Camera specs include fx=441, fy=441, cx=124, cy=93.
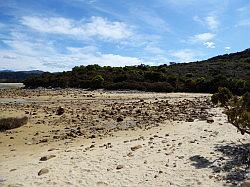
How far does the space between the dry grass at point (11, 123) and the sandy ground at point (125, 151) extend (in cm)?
33

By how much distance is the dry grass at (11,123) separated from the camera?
1741cm

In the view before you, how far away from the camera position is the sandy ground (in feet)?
33.8

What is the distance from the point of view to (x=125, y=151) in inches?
484

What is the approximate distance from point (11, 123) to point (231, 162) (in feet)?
32.5

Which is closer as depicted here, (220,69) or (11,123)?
(11,123)

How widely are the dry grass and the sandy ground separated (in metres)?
0.33

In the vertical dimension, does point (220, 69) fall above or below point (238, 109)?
above

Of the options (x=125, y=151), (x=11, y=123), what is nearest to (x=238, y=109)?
(x=125, y=151)

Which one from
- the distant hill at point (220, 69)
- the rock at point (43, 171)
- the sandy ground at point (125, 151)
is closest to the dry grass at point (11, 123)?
the sandy ground at point (125, 151)

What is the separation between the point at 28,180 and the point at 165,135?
5152 millimetres

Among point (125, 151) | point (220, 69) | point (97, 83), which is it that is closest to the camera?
point (125, 151)

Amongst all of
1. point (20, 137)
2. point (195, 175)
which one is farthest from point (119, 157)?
point (20, 137)

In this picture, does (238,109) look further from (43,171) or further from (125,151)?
(43,171)

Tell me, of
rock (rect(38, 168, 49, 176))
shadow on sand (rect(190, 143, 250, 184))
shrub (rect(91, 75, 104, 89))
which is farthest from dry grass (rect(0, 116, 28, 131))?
shrub (rect(91, 75, 104, 89))
